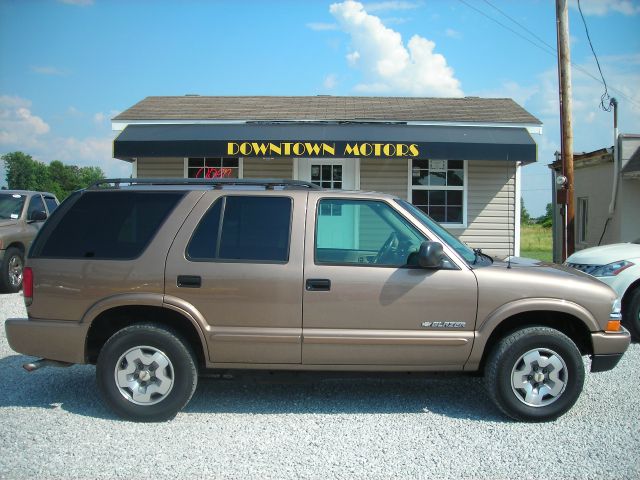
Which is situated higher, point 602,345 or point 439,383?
point 602,345

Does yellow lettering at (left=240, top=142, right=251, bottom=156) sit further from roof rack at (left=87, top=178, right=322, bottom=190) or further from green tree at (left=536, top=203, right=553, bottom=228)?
green tree at (left=536, top=203, right=553, bottom=228)

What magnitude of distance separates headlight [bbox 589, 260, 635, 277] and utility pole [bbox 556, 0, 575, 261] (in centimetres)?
454

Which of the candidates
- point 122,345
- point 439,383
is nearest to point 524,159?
point 439,383

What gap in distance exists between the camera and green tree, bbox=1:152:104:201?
5497 cm

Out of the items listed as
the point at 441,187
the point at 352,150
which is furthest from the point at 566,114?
the point at 352,150

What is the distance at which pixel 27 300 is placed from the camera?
4492 mm

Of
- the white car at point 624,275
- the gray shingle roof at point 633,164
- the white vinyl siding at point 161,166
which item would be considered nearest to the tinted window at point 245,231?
the white car at point 624,275

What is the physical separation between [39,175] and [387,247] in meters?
60.6

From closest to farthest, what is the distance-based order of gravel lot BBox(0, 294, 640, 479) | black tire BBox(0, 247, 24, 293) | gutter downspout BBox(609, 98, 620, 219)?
1. gravel lot BBox(0, 294, 640, 479)
2. black tire BBox(0, 247, 24, 293)
3. gutter downspout BBox(609, 98, 620, 219)

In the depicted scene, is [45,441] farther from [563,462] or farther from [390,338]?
[563,462]

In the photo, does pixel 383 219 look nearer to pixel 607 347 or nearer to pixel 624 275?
pixel 607 347

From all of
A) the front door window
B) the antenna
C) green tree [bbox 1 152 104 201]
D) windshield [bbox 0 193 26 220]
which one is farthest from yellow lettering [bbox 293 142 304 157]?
green tree [bbox 1 152 104 201]

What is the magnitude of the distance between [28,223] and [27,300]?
7.47 metres

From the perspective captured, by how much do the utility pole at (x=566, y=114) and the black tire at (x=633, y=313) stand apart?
15.5 ft
